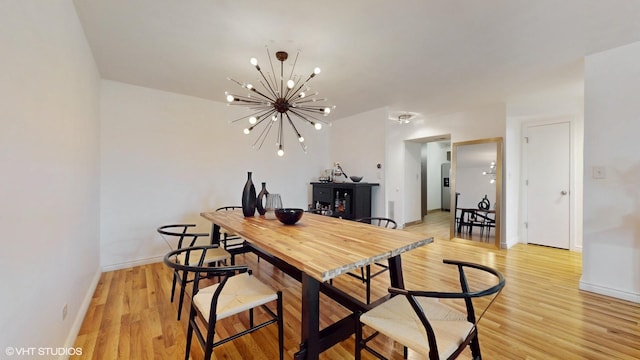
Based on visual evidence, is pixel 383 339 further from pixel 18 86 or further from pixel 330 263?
pixel 18 86

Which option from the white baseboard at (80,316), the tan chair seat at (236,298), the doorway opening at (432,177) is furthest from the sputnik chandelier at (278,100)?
the doorway opening at (432,177)

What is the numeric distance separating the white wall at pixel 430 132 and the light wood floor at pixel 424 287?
6.10 feet

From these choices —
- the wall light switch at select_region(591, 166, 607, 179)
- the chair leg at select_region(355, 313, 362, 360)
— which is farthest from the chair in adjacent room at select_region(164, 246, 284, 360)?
the wall light switch at select_region(591, 166, 607, 179)

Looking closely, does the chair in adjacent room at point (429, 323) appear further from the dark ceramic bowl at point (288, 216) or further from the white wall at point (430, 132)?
the white wall at point (430, 132)

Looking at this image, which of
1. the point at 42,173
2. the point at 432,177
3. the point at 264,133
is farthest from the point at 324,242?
the point at 432,177

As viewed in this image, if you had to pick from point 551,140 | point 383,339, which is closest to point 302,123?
point 383,339

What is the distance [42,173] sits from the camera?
139 centimetres

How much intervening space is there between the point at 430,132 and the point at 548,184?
214cm

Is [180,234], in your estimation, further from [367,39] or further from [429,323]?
[367,39]

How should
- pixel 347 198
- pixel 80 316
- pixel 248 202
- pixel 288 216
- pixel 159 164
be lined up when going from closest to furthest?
pixel 80 316
pixel 288 216
pixel 248 202
pixel 159 164
pixel 347 198

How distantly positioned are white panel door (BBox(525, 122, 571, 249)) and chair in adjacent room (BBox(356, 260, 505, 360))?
425 cm

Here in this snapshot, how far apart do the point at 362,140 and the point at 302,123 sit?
1237mm

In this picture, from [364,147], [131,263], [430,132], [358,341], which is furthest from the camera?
[430,132]

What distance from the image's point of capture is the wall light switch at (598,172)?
248 cm
